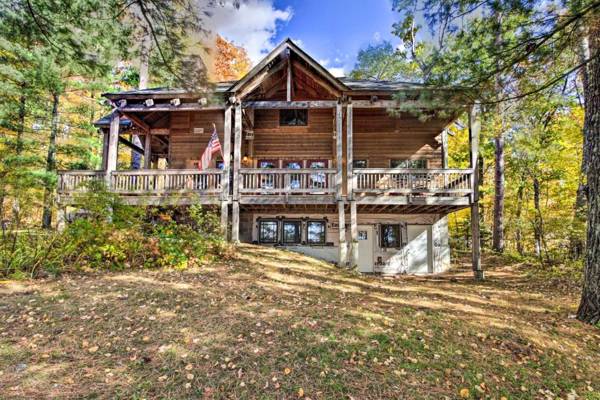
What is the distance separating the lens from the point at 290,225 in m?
13.6

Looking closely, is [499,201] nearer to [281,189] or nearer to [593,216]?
[593,216]

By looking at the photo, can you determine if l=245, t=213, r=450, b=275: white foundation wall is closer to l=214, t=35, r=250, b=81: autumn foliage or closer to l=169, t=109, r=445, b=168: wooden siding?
l=169, t=109, r=445, b=168: wooden siding

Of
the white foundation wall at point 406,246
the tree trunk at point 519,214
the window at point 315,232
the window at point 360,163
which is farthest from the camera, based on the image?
the tree trunk at point 519,214

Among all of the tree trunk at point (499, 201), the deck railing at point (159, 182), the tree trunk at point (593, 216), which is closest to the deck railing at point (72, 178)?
the deck railing at point (159, 182)

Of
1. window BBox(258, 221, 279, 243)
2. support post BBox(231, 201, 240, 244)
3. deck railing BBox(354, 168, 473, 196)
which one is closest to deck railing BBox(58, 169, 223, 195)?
support post BBox(231, 201, 240, 244)

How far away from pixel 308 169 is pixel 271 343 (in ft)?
24.4

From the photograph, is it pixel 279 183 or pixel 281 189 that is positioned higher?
pixel 279 183

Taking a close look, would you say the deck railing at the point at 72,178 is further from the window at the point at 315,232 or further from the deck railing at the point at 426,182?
the deck railing at the point at 426,182

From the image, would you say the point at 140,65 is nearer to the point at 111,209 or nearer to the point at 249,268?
the point at 111,209

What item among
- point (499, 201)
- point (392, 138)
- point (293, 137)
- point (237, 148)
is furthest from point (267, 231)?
point (499, 201)

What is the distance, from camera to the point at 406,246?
13273mm

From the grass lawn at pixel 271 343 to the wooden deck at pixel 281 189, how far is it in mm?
4545

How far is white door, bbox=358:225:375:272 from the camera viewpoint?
13250 mm

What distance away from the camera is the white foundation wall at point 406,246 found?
43.3 feet
